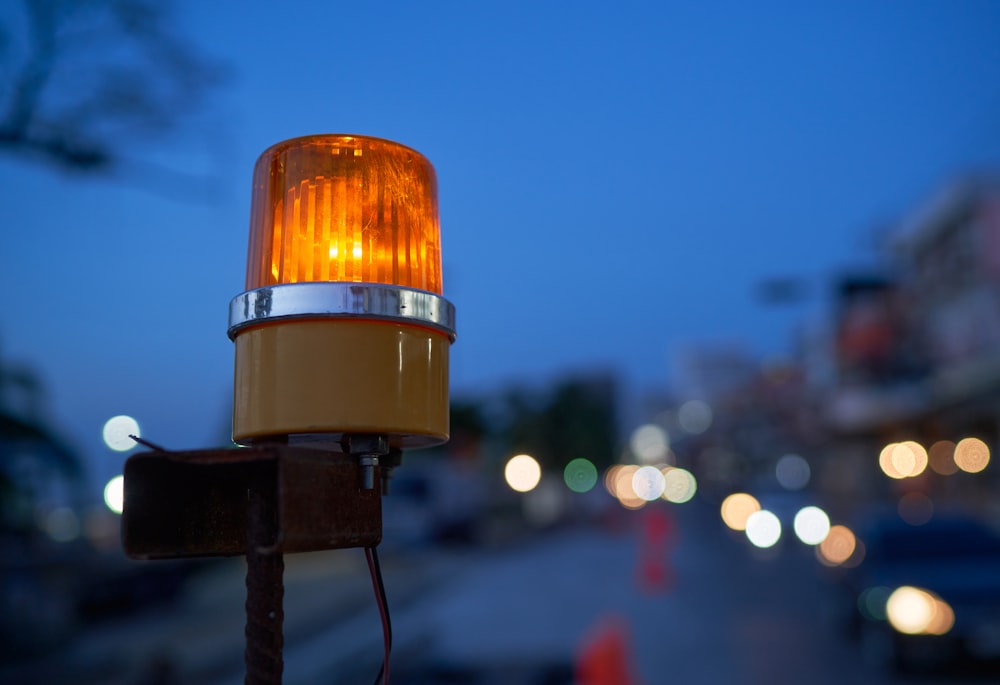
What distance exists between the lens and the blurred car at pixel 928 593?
9148mm

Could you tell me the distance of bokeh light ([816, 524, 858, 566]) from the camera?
40.1 feet

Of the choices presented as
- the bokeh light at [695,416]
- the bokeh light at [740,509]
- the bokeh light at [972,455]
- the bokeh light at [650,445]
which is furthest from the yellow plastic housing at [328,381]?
the bokeh light at [650,445]

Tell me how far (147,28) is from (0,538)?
23.4 feet

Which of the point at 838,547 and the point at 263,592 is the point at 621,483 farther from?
the point at 263,592

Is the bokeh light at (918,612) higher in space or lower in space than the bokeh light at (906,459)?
lower

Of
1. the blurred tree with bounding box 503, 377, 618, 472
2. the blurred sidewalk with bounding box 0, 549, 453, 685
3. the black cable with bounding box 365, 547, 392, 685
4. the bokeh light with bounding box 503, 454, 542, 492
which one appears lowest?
the blurred sidewalk with bounding box 0, 549, 453, 685

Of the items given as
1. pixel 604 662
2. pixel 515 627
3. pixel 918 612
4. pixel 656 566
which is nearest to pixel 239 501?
pixel 604 662

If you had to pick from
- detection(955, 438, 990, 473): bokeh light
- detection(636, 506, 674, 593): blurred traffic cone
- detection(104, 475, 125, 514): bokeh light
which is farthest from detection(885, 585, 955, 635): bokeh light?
detection(955, 438, 990, 473): bokeh light

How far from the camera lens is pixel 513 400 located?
72.2m

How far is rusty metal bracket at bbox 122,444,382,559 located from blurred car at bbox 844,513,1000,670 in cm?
932

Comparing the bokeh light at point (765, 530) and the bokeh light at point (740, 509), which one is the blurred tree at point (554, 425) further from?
the bokeh light at point (765, 530)

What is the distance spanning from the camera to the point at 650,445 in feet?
604

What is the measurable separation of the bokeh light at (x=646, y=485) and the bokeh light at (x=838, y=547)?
73.2 metres

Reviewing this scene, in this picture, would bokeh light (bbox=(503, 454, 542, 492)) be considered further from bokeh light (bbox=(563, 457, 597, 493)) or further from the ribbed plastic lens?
the ribbed plastic lens
